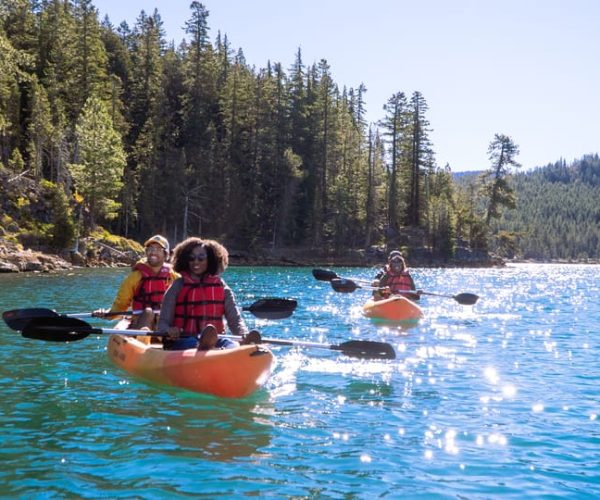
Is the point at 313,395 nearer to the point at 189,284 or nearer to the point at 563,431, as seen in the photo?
the point at 189,284

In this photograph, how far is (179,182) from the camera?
62438 millimetres

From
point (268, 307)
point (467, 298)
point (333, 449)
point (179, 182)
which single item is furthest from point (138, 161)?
point (333, 449)

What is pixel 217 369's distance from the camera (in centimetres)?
725

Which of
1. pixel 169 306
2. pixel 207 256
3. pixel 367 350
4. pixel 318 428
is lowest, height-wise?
pixel 318 428

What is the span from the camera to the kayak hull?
23.8ft

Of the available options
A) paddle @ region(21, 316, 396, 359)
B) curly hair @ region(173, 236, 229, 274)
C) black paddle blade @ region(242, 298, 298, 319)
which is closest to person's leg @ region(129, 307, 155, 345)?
paddle @ region(21, 316, 396, 359)

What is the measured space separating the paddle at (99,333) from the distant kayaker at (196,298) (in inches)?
9.7

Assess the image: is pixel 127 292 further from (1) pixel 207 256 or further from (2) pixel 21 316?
(1) pixel 207 256

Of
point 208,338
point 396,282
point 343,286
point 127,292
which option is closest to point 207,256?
point 208,338

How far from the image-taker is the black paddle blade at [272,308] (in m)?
9.85

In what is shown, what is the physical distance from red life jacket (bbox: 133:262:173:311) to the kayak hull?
2.57 m

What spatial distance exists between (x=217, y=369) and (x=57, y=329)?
2.77 metres

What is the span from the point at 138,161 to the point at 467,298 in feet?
170

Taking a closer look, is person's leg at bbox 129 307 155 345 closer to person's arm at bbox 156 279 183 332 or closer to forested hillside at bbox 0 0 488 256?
person's arm at bbox 156 279 183 332
